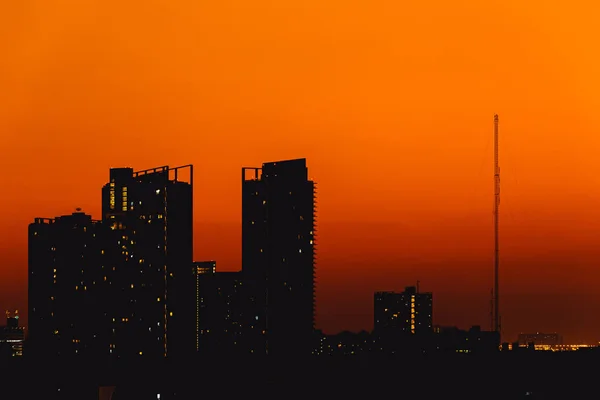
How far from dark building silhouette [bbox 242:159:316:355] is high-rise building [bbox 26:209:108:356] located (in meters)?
18.8

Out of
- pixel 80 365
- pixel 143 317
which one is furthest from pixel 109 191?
pixel 80 365

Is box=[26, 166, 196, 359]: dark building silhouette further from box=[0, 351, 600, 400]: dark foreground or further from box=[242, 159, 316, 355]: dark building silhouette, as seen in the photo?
box=[0, 351, 600, 400]: dark foreground

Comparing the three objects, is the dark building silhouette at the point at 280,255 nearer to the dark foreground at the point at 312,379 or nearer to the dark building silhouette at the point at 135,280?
the dark building silhouette at the point at 135,280

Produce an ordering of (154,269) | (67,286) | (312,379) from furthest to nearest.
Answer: (67,286) → (154,269) → (312,379)

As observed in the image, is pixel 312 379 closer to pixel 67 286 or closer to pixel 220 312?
pixel 220 312

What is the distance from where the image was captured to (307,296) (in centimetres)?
14388

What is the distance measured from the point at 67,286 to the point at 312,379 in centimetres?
8362

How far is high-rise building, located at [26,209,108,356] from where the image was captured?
497 ft

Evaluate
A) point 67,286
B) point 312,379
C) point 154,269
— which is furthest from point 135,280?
point 312,379

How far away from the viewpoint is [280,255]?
145 m

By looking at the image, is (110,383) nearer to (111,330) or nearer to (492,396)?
(492,396)

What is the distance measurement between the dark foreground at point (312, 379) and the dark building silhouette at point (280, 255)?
49618mm

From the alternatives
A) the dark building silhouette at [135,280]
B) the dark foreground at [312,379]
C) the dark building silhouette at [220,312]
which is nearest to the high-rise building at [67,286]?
the dark building silhouette at [135,280]

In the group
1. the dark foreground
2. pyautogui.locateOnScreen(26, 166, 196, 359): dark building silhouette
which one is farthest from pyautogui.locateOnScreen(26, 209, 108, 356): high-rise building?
the dark foreground
